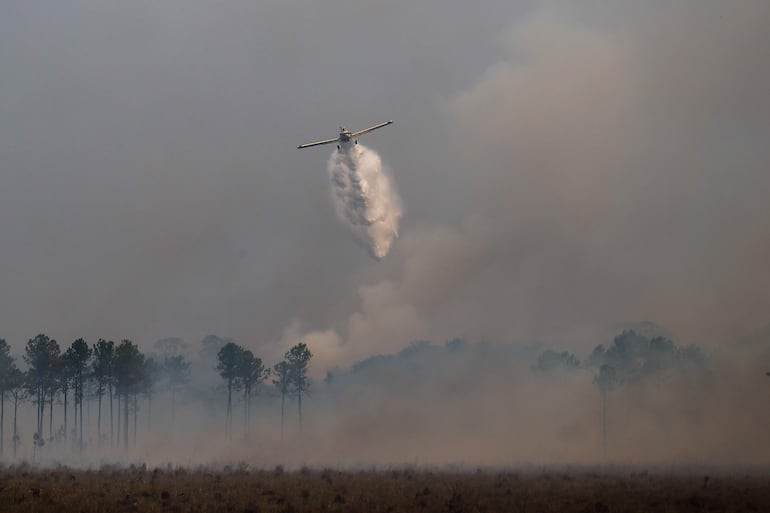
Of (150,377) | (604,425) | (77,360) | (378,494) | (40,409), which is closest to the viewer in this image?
(378,494)

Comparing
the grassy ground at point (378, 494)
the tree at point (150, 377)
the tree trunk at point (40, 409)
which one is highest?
the tree at point (150, 377)

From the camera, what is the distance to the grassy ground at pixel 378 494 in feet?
141

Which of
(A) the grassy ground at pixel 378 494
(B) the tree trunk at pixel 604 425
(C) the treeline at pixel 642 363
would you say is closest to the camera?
(A) the grassy ground at pixel 378 494

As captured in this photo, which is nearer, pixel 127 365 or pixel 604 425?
pixel 604 425

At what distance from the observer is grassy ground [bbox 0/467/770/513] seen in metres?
43.1

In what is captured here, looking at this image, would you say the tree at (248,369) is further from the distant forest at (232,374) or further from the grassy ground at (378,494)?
the grassy ground at (378,494)

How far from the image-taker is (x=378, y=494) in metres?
48.0

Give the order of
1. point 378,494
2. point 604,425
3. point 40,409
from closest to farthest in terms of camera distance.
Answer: point 378,494, point 604,425, point 40,409

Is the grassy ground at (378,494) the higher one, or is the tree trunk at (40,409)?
the tree trunk at (40,409)

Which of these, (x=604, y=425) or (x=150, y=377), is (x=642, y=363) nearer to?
(x=604, y=425)

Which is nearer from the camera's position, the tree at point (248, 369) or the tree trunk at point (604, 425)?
the tree trunk at point (604, 425)

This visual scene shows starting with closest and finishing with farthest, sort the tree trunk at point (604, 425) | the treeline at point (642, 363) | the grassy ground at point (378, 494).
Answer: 1. the grassy ground at point (378, 494)
2. the tree trunk at point (604, 425)
3. the treeline at point (642, 363)

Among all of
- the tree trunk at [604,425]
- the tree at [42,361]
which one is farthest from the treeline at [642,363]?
the tree at [42,361]

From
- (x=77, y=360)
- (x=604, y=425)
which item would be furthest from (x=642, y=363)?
(x=77, y=360)
